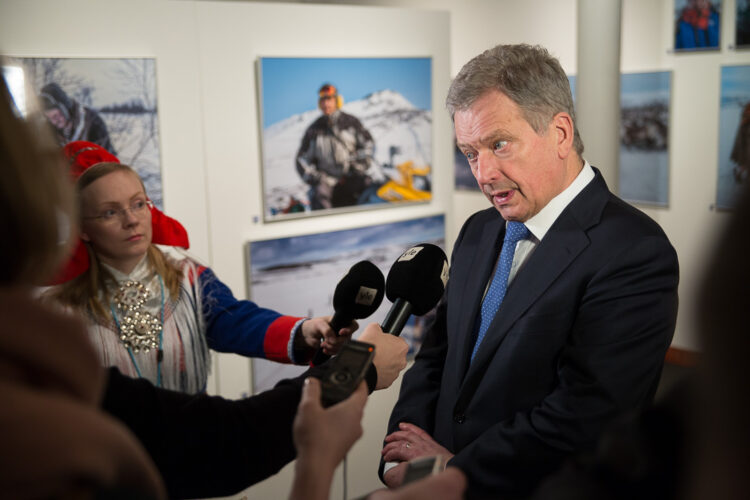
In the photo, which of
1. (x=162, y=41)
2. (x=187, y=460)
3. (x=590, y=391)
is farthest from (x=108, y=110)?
(x=590, y=391)

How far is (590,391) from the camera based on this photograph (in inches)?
68.8

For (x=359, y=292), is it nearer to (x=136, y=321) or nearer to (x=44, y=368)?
(x=136, y=321)

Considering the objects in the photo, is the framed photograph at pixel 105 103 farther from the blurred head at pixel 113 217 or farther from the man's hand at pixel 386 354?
the man's hand at pixel 386 354

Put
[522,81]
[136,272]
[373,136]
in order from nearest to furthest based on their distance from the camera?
[522,81]
[136,272]
[373,136]

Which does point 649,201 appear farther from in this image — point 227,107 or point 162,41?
point 162,41

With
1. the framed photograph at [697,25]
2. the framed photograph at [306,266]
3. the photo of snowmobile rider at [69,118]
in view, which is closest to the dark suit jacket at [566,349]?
the framed photograph at [306,266]

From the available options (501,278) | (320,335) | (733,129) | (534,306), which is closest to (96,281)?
(320,335)

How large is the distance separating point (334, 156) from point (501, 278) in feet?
8.40

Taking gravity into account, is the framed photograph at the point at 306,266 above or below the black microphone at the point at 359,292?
below

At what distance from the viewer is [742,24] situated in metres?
4.73

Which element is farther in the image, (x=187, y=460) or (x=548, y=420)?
(x=548, y=420)

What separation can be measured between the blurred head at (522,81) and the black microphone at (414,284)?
1.53ft

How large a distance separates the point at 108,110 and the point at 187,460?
260cm

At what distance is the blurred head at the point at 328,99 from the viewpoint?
435 centimetres
